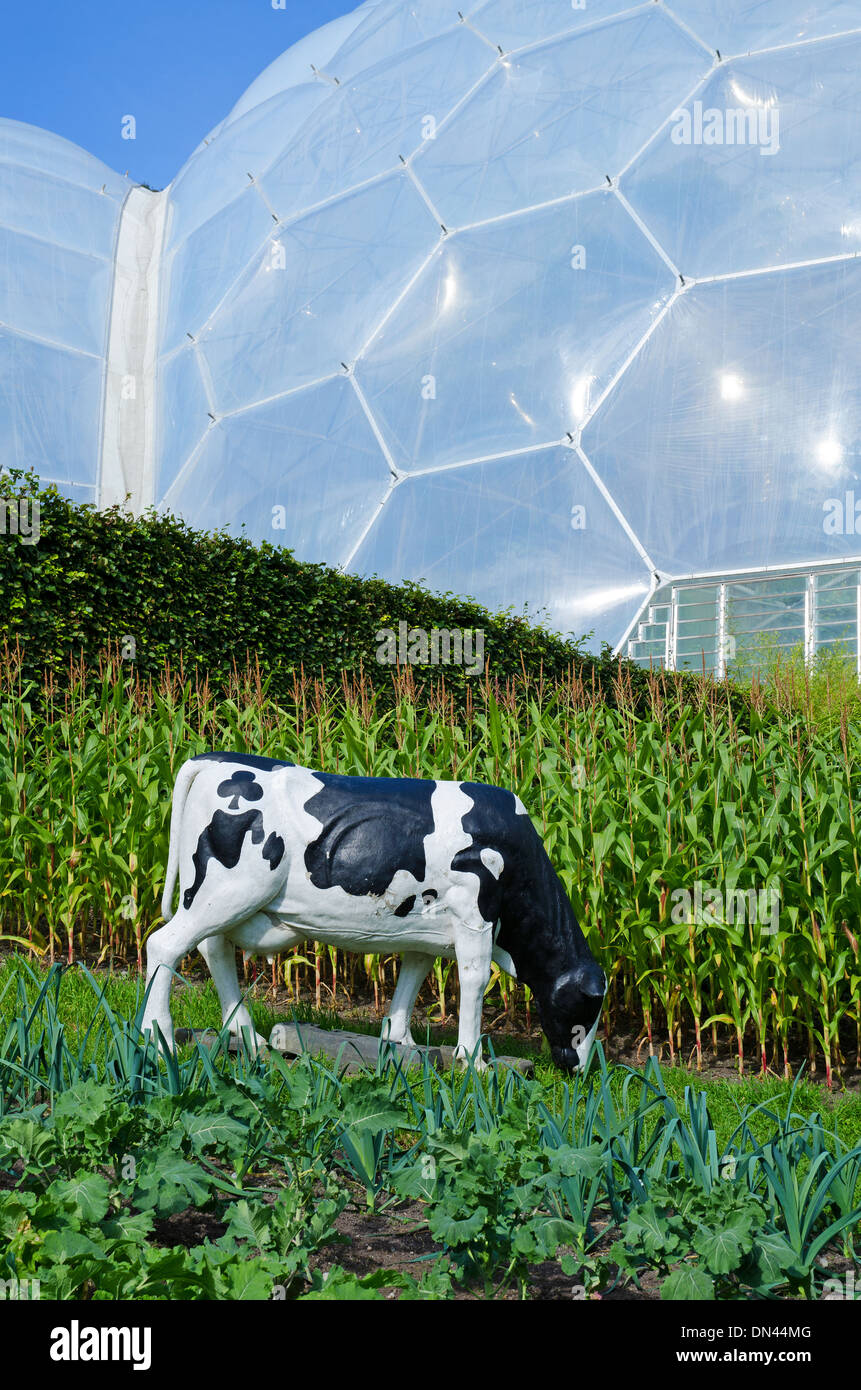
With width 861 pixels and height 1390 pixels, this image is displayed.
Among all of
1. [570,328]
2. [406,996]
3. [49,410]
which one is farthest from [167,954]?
[49,410]

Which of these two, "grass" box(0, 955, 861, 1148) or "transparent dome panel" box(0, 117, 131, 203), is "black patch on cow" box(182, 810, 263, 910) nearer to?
"grass" box(0, 955, 861, 1148)

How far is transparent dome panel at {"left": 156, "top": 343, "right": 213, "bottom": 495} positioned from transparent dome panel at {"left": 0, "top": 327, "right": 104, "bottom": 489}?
5.71 ft

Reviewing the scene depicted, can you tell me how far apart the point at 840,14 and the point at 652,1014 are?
17.7 m

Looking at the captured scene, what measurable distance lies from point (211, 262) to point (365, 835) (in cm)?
2191

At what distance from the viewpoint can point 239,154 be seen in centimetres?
2355

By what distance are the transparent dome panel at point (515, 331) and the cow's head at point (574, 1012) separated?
13024 millimetres

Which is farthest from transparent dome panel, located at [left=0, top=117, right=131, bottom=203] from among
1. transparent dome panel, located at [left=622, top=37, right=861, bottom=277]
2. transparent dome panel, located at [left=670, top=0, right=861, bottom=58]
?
transparent dome panel, located at [left=622, top=37, right=861, bottom=277]

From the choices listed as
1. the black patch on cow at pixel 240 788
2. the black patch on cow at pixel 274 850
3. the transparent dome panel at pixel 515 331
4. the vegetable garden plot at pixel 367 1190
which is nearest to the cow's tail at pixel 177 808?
the black patch on cow at pixel 240 788

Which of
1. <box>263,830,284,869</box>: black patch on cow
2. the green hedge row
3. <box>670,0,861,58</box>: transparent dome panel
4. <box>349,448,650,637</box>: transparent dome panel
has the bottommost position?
<box>263,830,284,869</box>: black patch on cow

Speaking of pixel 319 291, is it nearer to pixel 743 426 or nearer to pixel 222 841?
pixel 743 426

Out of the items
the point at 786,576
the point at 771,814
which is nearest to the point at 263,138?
the point at 786,576

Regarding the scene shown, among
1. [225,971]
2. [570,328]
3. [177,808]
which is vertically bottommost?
[225,971]

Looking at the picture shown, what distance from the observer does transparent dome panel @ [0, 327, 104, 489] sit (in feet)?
72.2

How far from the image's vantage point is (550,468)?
1585cm
